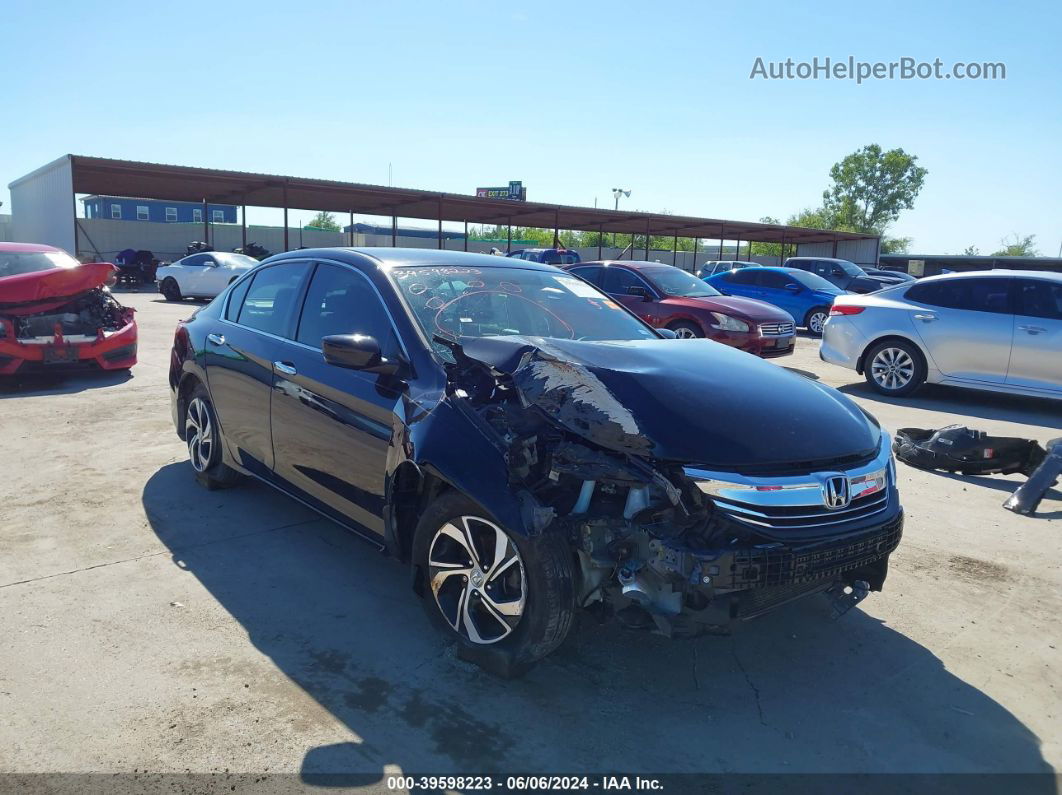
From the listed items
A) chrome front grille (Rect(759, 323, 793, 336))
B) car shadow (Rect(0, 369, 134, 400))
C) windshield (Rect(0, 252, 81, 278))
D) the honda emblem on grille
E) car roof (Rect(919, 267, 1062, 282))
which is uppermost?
car roof (Rect(919, 267, 1062, 282))

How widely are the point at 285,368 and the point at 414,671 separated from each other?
74.1 inches

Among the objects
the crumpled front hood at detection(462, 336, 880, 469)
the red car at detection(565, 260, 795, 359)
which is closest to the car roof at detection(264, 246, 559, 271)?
the crumpled front hood at detection(462, 336, 880, 469)

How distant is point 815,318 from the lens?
16.9 meters

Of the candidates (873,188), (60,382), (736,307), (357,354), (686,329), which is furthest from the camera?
(873,188)

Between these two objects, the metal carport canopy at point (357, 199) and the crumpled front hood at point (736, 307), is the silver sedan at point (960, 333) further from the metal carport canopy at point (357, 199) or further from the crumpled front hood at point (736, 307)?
the metal carport canopy at point (357, 199)

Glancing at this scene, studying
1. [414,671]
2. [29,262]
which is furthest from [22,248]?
[414,671]

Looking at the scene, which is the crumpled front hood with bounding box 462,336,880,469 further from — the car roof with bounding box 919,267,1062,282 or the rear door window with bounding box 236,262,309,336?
the car roof with bounding box 919,267,1062,282

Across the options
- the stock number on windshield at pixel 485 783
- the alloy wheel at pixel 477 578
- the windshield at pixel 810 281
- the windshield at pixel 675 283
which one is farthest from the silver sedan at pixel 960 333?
the stock number on windshield at pixel 485 783

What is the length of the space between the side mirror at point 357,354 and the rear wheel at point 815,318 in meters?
15.0

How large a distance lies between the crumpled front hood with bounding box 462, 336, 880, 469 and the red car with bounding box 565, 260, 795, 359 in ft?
23.0

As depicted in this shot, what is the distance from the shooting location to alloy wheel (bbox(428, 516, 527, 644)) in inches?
115

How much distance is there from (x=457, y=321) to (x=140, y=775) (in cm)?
227

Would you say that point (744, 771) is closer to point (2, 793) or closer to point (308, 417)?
point (2, 793)

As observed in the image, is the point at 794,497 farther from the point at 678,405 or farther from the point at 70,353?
the point at 70,353
